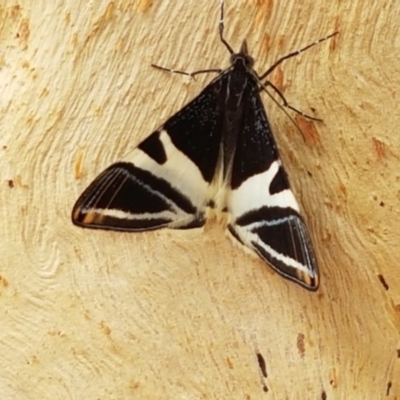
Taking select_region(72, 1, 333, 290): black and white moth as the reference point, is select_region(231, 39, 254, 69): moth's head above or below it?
above

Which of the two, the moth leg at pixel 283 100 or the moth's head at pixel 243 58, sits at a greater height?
the moth's head at pixel 243 58

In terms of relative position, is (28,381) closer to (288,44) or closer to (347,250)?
(347,250)

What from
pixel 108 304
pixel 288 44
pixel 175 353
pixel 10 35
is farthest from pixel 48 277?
pixel 288 44

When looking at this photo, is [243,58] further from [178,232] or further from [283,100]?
[178,232]

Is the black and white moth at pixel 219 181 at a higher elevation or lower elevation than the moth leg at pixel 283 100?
lower

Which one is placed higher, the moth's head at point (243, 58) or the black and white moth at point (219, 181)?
the moth's head at point (243, 58)
